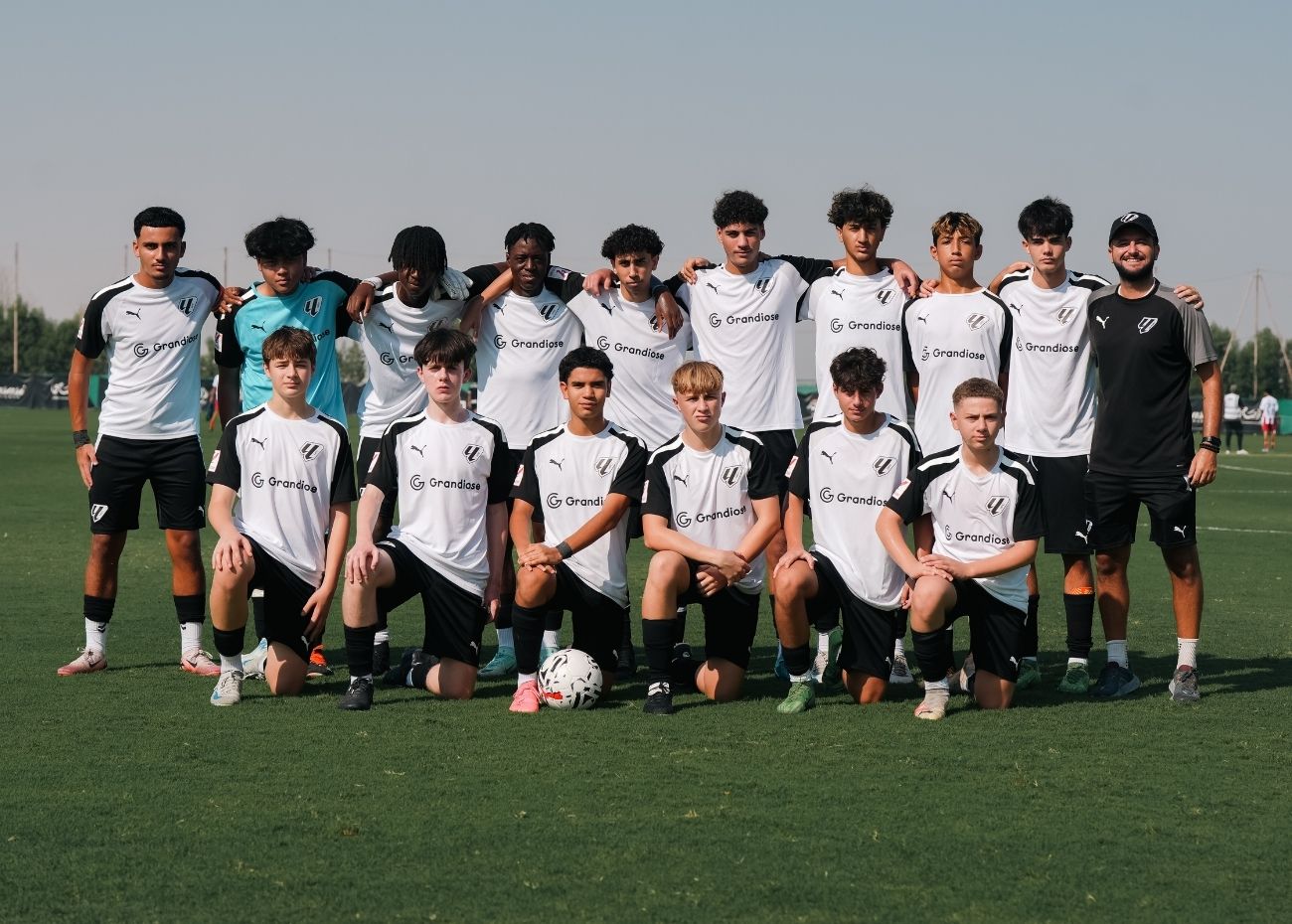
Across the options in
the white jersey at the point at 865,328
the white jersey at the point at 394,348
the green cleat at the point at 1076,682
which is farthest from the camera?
the white jersey at the point at 394,348

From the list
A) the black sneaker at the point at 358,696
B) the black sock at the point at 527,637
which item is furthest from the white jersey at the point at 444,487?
the black sneaker at the point at 358,696

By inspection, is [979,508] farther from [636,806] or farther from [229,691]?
[229,691]

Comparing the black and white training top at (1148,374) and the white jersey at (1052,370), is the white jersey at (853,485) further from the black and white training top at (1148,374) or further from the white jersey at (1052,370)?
the black and white training top at (1148,374)

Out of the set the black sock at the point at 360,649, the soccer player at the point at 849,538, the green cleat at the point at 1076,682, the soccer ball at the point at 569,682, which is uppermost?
the soccer player at the point at 849,538

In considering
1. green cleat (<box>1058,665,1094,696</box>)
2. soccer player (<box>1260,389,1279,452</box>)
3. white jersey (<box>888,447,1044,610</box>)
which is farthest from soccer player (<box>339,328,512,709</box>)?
soccer player (<box>1260,389,1279,452</box>)

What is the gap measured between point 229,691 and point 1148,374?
4.53 metres

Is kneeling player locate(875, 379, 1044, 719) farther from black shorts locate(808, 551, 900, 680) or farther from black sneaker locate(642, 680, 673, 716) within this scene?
black sneaker locate(642, 680, 673, 716)

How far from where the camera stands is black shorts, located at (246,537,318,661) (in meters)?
6.88

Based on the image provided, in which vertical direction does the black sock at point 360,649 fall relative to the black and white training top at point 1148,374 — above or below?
below

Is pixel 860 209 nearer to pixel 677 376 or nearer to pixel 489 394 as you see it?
pixel 677 376

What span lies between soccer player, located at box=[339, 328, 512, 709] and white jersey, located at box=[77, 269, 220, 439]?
1.48 meters

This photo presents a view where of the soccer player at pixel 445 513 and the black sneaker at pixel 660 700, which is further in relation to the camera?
the soccer player at pixel 445 513

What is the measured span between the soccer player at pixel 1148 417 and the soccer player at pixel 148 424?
4.61m

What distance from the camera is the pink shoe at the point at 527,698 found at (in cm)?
666
